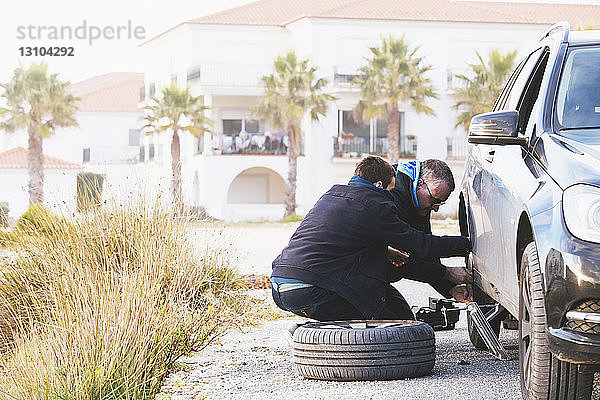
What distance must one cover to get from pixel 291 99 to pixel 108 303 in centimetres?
3779

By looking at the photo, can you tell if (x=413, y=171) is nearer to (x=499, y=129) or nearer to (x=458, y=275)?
(x=458, y=275)

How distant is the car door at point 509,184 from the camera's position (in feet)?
16.3

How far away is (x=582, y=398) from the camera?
4461 mm

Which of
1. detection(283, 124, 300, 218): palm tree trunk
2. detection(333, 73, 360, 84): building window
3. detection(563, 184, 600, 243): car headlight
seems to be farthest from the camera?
detection(333, 73, 360, 84): building window

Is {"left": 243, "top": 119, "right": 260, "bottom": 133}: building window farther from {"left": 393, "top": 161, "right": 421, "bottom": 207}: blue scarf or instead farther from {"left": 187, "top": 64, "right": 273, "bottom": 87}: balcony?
{"left": 393, "top": 161, "right": 421, "bottom": 207}: blue scarf

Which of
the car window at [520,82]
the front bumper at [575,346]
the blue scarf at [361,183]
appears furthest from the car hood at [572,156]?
the blue scarf at [361,183]

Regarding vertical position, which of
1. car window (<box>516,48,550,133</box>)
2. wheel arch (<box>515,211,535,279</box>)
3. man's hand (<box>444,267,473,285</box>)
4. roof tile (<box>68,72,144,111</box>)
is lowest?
man's hand (<box>444,267,473,285</box>)

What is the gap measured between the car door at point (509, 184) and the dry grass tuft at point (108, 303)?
2.38 metres

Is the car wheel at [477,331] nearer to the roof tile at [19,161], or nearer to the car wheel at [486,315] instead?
the car wheel at [486,315]

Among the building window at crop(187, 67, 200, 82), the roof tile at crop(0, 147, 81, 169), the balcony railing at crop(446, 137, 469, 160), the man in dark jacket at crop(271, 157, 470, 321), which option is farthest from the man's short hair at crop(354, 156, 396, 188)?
the roof tile at crop(0, 147, 81, 169)

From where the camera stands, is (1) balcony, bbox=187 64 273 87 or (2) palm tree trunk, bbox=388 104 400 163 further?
(1) balcony, bbox=187 64 273 87

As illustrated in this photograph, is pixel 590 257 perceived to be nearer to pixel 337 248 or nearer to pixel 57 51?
pixel 337 248

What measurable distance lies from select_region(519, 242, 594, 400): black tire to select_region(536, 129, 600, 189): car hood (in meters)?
0.37

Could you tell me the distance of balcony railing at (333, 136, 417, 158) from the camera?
1869 inches
